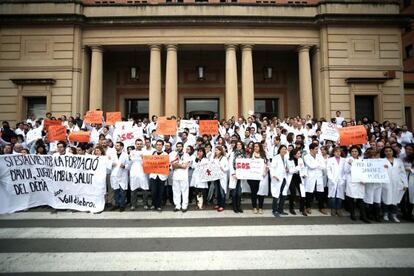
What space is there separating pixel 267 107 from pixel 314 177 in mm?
14036

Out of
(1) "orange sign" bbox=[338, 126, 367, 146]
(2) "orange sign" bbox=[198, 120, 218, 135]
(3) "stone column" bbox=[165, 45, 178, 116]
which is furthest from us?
(3) "stone column" bbox=[165, 45, 178, 116]

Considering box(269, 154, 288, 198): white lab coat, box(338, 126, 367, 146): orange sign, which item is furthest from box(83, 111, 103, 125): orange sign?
box(338, 126, 367, 146): orange sign

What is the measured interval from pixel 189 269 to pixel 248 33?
1666cm

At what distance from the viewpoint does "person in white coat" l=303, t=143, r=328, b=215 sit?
25.2 ft

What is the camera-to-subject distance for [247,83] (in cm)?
1753

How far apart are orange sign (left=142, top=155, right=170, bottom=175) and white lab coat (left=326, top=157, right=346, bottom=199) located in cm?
460

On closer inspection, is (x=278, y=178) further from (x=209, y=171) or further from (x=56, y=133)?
(x=56, y=133)

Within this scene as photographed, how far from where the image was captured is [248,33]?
18.0m

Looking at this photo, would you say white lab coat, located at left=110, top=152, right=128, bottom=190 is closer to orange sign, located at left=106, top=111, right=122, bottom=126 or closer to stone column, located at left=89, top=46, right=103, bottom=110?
orange sign, located at left=106, top=111, right=122, bottom=126

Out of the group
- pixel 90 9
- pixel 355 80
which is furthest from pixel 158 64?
pixel 355 80

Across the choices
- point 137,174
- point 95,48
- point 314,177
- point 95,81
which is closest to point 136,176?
point 137,174

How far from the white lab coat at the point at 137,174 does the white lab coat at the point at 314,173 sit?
188 inches

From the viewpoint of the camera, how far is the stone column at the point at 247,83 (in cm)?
1739

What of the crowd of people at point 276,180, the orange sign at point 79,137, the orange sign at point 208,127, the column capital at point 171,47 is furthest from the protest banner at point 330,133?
the column capital at point 171,47
